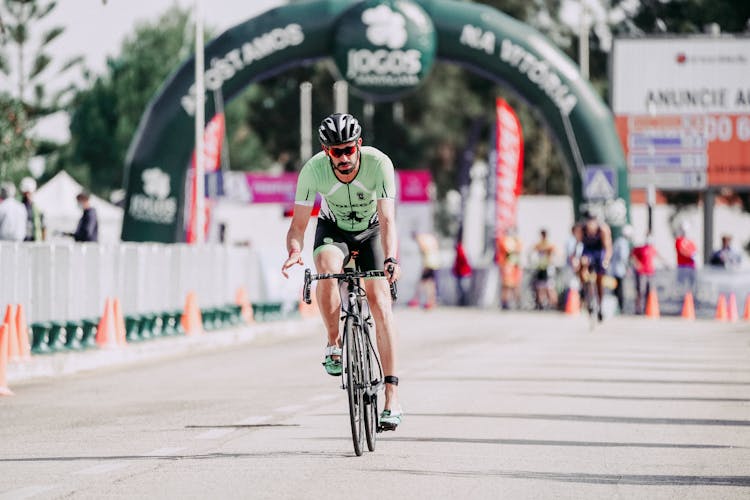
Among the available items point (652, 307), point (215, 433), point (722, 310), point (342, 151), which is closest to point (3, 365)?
point (215, 433)

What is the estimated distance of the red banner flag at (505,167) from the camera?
132 ft

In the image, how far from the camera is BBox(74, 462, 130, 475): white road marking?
31.4ft

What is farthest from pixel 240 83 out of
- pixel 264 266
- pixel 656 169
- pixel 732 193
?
pixel 732 193

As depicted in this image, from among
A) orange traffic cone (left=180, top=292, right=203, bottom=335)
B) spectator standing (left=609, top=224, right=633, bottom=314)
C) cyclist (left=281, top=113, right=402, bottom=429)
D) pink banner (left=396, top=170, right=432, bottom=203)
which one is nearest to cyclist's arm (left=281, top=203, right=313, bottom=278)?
cyclist (left=281, top=113, right=402, bottom=429)

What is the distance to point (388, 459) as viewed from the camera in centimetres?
1020

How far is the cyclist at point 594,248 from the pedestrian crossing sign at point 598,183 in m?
8.23

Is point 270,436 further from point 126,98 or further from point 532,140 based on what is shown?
point 126,98

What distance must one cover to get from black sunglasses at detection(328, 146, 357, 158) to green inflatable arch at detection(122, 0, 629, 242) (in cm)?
2377

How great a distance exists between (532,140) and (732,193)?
67.8 feet

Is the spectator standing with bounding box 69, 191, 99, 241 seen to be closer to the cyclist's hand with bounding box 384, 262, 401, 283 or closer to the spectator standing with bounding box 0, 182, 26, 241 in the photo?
the spectator standing with bounding box 0, 182, 26, 241

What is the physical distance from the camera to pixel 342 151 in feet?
33.8

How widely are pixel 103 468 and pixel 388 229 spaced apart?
81.0 inches

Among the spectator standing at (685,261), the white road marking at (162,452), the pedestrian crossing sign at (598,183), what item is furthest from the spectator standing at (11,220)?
the spectator standing at (685,261)

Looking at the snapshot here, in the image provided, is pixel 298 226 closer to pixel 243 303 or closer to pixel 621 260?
pixel 243 303
